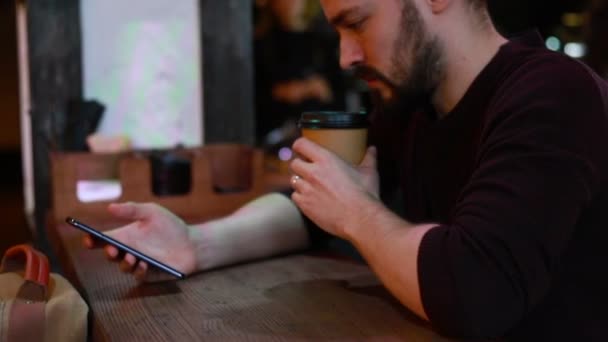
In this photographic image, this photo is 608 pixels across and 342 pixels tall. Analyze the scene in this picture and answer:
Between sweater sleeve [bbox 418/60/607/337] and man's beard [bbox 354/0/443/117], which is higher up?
man's beard [bbox 354/0/443/117]

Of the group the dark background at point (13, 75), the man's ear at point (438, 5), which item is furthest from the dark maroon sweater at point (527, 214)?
the dark background at point (13, 75)

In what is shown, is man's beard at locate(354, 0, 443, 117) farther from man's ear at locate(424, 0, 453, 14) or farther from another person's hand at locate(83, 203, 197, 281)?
another person's hand at locate(83, 203, 197, 281)

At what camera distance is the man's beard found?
3.89 ft

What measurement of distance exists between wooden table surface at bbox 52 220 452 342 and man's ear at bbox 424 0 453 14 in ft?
1.56

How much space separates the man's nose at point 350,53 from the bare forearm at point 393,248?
0.31 m

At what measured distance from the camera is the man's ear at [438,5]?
3.90 ft

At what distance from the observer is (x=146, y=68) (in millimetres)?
2123

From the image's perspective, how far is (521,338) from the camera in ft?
3.52

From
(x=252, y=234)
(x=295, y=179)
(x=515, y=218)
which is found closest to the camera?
(x=515, y=218)

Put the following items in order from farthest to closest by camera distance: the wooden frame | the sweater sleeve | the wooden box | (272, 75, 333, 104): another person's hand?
(272, 75, 333, 104): another person's hand → the wooden frame → the wooden box → the sweater sleeve

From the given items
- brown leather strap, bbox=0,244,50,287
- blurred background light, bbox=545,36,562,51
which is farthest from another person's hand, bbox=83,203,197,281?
blurred background light, bbox=545,36,562,51

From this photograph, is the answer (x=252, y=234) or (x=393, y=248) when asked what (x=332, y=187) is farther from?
(x=252, y=234)

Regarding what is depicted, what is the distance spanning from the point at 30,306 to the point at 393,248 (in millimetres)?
507

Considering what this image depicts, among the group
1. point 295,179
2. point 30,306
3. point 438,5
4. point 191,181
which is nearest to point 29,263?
point 30,306
